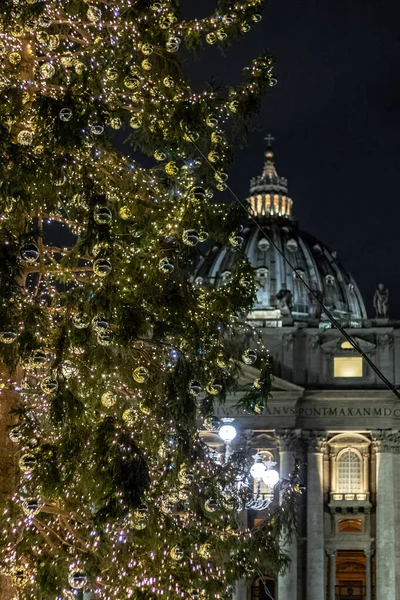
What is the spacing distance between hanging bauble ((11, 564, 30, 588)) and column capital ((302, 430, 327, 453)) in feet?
163

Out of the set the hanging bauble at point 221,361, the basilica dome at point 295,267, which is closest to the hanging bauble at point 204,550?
the hanging bauble at point 221,361

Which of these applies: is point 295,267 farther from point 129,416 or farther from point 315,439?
point 129,416

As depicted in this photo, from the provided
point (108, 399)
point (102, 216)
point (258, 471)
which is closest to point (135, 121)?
point (102, 216)

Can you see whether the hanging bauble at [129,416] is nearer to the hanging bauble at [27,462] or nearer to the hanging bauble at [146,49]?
the hanging bauble at [27,462]

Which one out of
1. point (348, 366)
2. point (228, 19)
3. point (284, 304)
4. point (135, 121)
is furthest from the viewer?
point (284, 304)

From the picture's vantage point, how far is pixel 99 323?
17406 mm

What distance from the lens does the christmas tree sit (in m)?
17.5

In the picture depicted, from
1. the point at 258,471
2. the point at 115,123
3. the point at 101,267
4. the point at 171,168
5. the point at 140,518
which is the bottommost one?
the point at 140,518

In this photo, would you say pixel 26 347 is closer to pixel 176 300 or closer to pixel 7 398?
pixel 7 398

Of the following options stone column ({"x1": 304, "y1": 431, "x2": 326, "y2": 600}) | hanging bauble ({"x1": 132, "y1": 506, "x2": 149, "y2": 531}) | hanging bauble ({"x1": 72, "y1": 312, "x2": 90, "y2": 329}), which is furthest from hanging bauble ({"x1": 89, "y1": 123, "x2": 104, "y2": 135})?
stone column ({"x1": 304, "y1": 431, "x2": 326, "y2": 600})

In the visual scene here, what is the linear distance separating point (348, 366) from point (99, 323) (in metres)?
52.3

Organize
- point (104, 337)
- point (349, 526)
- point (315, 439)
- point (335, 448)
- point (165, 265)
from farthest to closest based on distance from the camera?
point (349, 526)
point (335, 448)
point (315, 439)
point (165, 265)
point (104, 337)

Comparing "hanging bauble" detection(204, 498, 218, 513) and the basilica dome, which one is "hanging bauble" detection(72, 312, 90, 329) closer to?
"hanging bauble" detection(204, 498, 218, 513)

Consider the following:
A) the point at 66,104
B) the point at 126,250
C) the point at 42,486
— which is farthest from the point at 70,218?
the point at 42,486
